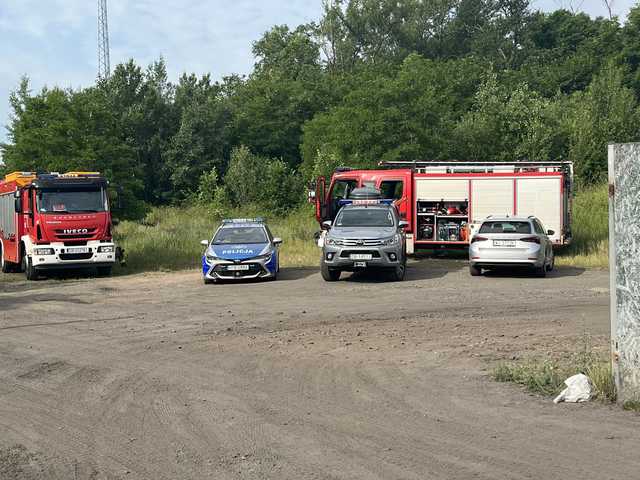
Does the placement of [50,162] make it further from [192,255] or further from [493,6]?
[493,6]

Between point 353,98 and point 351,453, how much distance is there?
34757 millimetres

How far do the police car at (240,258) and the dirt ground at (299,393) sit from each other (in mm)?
3950

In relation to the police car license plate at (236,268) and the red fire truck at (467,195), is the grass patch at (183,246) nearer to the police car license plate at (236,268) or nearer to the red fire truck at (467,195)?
the red fire truck at (467,195)

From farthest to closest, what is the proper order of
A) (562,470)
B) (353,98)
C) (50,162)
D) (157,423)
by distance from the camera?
(353,98), (50,162), (157,423), (562,470)

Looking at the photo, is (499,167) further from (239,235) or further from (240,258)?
(240,258)

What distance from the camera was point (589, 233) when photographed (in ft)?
104

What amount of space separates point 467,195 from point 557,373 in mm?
19016

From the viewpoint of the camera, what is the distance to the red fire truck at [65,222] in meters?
24.5

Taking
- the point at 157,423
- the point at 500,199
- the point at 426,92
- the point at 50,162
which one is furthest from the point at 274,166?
the point at 157,423

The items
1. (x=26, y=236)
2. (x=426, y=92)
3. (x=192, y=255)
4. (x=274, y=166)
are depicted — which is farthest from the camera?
(x=274, y=166)

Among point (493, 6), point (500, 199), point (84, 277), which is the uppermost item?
point (493, 6)

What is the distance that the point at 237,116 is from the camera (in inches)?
2736

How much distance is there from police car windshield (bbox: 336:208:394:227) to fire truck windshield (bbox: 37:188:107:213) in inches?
288

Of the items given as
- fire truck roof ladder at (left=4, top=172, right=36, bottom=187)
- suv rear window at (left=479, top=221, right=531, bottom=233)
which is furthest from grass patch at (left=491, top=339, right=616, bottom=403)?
fire truck roof ladder at (left=4, top=172, right=36, bottom=187)
